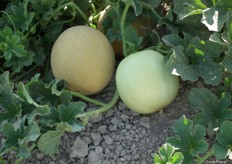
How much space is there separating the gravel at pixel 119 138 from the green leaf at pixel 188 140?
203 mm

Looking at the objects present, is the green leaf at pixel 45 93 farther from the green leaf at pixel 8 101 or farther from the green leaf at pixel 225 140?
the green leaf at pixel 225 140

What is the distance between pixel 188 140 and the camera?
1.55 m

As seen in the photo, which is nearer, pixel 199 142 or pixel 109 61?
pixel 199 142

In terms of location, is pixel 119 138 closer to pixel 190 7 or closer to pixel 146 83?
pixel 146 83

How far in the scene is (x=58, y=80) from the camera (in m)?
1.78

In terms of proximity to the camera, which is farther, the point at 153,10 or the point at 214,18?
the point at 153,10

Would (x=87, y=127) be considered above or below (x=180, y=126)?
below

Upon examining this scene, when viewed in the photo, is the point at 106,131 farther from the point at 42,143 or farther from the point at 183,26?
the point at 183,26

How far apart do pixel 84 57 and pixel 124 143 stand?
34 cm

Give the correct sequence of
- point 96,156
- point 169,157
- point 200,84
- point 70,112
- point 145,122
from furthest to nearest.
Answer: point 200,84 → point 145,122 → point 96,156 → point 70,112 → point 169,157

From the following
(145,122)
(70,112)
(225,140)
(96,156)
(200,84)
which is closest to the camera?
(225,140)

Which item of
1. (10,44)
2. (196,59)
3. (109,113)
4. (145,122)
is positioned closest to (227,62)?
(196,59)

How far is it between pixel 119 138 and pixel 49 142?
295 mm

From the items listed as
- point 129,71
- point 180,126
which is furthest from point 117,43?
point 180,126
